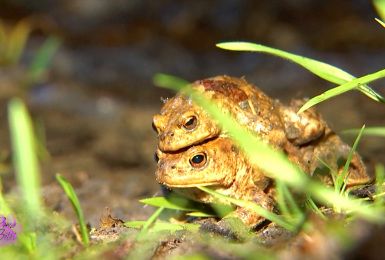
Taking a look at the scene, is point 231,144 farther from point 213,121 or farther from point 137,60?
point 137,60

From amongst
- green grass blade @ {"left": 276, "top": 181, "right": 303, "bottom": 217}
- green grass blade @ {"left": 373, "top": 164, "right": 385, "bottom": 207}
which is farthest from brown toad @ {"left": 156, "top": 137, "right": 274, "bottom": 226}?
green grass blade @ {"left": 373, "top": 164, "right": 385, "bottom": 207}

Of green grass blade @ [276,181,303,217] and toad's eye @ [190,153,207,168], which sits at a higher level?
toad's eye @ [190,153,207,168]

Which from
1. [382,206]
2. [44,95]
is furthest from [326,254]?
[44,95]

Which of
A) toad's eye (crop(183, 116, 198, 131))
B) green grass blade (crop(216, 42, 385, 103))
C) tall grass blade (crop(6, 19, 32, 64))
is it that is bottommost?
toad's eye (crop(183, 116, 198, 131))

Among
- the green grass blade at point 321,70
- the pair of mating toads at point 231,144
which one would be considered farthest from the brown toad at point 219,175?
the green grass blade at point 321,70

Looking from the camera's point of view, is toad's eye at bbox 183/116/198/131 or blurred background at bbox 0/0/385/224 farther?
blurred background at bbox 0/0/385/224

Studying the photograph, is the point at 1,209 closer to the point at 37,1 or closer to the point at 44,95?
the point at 44,95

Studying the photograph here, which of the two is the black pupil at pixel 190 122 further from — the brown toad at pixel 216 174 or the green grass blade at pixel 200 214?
the green grass blade at pixel 200 214

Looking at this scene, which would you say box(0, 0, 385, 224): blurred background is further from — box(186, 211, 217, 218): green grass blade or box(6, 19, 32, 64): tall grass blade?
box(186, 211, 217, 218): green grass blade
